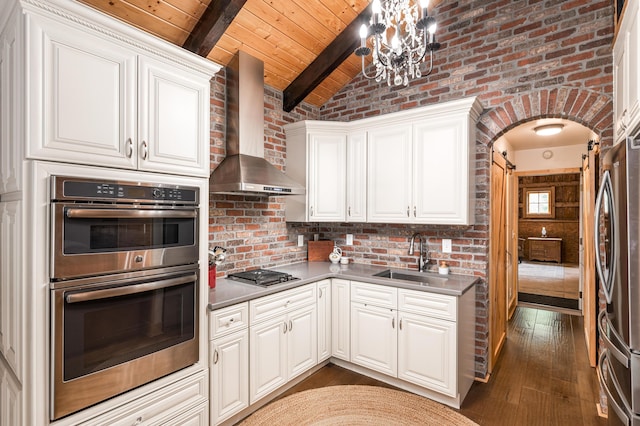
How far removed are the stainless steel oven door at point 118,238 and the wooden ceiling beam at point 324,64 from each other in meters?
2.08

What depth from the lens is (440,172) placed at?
9.66 ft

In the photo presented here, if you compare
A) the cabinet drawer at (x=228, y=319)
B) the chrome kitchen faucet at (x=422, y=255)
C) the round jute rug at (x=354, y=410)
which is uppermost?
the chrome kitchen faucet at (x=422, y=255)

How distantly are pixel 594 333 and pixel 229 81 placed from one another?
426 centimetres

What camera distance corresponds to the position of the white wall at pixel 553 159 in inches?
243

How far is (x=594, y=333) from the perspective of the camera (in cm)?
320

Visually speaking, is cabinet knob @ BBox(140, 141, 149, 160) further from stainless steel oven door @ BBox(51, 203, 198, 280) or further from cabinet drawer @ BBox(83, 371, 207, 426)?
cabinet drawer @ BBox(83, 371, 207, 426)

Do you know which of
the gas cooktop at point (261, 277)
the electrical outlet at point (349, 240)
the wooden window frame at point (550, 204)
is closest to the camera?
the gas cooktop at point (261, 277)

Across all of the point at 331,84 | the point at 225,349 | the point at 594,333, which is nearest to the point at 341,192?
the point at 331,84

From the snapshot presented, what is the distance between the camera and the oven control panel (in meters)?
1.54

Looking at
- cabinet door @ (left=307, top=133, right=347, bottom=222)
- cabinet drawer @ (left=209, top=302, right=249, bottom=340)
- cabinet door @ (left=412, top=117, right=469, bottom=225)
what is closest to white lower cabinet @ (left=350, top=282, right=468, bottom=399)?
cabinet door @ (left=412, top=117, right=469, bottom=225)

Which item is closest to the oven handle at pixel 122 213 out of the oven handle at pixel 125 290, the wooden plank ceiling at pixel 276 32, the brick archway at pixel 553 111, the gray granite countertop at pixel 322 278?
the oven handle at pixel 125 290

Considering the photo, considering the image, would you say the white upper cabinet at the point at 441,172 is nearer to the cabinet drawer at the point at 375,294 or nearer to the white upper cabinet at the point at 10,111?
the cabinet drawer at the point at 375,294

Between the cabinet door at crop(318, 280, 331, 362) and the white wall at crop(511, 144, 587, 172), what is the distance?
552 cm

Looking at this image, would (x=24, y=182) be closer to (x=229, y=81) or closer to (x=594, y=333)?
(x=229, y=81)
